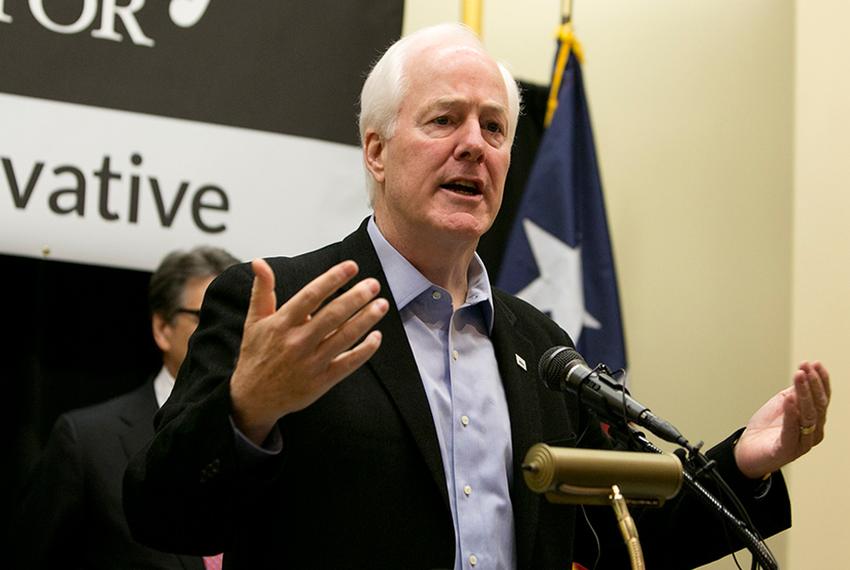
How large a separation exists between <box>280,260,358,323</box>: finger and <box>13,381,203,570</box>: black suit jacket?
2.12m

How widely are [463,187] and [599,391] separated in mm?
633

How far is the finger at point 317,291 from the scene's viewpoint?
165 centimetres

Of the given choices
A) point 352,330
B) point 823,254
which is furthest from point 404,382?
point 823,254

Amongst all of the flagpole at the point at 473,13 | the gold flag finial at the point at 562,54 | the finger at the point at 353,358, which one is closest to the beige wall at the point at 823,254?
the gold flag finial at the point at 562,54

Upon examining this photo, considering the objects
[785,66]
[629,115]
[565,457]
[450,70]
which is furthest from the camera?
[629,115]

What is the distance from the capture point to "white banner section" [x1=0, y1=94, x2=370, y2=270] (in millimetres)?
3561

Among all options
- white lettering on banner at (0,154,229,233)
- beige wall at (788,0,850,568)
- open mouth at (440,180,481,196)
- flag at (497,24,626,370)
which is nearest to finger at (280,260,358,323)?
open mouth at (440,180,481,196)

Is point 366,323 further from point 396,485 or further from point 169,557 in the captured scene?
point 169,557

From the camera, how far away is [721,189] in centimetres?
448

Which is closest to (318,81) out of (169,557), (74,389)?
(74,389)

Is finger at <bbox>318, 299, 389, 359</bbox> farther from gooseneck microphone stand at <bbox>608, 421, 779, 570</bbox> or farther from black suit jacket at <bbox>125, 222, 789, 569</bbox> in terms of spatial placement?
gooseneck microphone stand at <bbox>608, 421, 779, 570</bbox>

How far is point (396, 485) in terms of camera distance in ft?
6.59

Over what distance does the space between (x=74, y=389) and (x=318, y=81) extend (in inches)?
50.8

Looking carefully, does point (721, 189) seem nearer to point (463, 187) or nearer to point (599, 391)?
Answer: point (463, 187)
